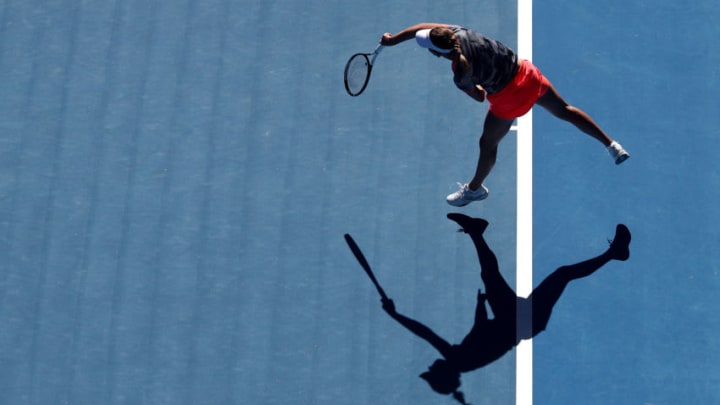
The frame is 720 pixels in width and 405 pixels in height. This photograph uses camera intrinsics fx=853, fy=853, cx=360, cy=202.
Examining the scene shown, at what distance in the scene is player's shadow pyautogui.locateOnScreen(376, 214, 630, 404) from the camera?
7094 mm

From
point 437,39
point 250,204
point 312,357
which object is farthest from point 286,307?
point 437,39

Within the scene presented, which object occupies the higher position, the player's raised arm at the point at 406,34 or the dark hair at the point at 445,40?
the player's raised arm at the point at 406,34

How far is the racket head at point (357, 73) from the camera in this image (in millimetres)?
7473

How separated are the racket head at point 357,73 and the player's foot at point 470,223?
55.2 inches

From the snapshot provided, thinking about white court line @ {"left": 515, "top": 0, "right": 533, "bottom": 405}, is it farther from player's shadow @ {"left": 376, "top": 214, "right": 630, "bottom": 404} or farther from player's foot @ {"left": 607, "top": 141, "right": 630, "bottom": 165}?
player's foot @ {"left": 607, "top": 141, "right": 630, "bottom": 165}

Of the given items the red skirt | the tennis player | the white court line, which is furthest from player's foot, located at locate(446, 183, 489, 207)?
the red skirt

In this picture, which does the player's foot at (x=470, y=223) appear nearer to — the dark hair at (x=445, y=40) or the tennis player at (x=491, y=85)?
the tennis player at (x=491, y=85)

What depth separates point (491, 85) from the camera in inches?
256

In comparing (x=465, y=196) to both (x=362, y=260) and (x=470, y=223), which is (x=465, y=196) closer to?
(x=470, y=223)

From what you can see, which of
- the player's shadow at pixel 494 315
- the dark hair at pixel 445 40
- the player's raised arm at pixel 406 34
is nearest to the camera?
the dark hair at pixel 445 40

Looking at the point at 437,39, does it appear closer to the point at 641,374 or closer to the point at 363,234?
the point at 363,234

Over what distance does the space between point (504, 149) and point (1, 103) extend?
4.73m

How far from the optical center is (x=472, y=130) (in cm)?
774

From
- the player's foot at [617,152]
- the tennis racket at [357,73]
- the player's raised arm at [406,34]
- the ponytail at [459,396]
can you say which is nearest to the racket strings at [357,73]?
the tennis racket at [357,73]
